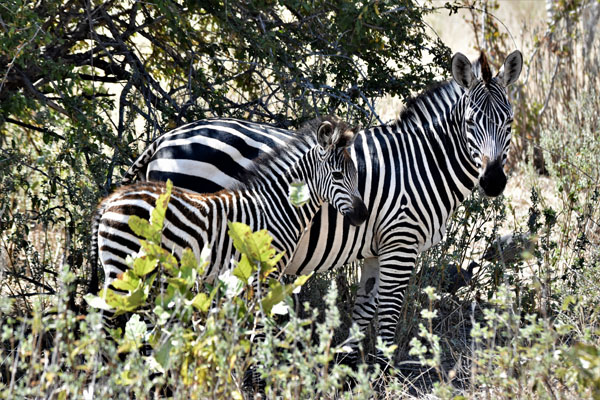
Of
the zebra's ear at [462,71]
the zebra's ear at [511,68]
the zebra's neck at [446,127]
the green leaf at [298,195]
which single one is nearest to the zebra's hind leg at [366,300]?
the zebra's neck at [446,127]

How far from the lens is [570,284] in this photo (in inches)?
226

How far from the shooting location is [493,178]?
5.01 metres

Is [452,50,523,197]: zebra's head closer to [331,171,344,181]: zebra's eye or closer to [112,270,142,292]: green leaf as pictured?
[331,171,344,181]: zebra's eye

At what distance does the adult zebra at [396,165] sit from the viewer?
5152 mm

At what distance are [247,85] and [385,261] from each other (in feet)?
7.89

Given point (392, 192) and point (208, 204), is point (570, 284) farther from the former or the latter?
point (208, 204)

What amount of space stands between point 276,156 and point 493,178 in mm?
1435

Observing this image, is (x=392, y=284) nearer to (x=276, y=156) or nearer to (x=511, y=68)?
(x=276, y=156)

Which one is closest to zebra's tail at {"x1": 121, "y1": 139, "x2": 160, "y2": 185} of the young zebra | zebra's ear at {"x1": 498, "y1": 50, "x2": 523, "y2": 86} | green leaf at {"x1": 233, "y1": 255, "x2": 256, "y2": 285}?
the young zebra

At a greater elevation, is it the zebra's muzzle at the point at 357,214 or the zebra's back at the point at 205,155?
the zebra's back at the point at 205,155

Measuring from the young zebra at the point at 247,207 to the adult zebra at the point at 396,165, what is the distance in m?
0.19

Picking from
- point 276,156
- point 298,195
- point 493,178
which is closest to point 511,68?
point 493,178

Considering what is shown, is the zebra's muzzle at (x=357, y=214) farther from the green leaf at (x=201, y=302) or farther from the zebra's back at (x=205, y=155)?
the green leaf at (x=201, y=302)

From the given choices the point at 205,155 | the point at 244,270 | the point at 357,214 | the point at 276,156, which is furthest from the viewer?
the point at 205,155
